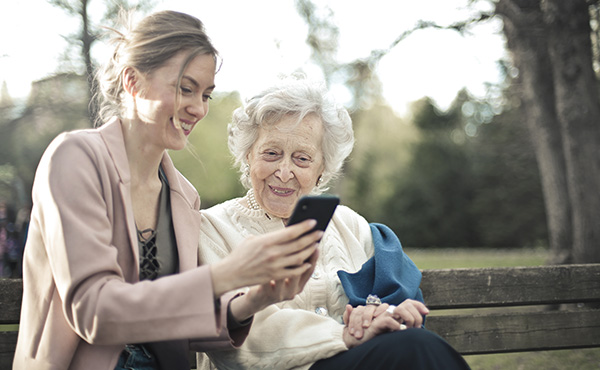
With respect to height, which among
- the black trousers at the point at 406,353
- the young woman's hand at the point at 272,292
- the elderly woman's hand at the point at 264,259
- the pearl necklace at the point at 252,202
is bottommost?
the black trousers at the point at 406,353

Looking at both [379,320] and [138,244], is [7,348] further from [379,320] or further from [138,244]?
[379,320]

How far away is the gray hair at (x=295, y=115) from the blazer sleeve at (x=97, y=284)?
1160 millimetres

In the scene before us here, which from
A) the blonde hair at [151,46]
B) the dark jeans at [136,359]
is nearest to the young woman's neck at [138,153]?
the blonde hair at [151,46]

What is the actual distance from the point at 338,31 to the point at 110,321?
43.9 ft

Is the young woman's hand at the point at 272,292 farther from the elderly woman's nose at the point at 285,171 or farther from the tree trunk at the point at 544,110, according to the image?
the tree trunk at the point at 544,110

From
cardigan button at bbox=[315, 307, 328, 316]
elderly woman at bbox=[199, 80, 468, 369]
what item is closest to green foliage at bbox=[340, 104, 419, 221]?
elderly woman at bbox=[199, 80, 468, 369]

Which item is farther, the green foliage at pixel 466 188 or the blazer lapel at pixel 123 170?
the green foliage at pixel 466 188

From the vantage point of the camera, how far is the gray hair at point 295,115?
3.00 meters

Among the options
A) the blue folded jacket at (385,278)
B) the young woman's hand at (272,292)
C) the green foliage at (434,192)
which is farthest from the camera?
the green foliage at (434,192)

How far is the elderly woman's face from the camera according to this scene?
2.99 m

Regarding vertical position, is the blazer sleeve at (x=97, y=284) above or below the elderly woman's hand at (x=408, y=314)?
above

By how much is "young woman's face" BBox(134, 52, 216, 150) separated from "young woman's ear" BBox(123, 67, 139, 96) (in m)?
0.02

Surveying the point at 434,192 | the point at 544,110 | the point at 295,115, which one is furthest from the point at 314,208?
the point at 434,192

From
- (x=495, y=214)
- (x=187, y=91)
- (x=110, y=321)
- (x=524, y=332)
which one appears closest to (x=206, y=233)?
(x=187, y=91)
